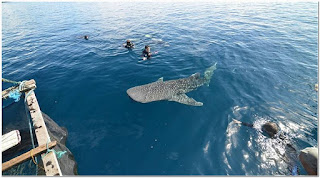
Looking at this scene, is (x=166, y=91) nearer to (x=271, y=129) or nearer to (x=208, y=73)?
(x=208, y=73)

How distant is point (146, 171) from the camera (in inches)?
290

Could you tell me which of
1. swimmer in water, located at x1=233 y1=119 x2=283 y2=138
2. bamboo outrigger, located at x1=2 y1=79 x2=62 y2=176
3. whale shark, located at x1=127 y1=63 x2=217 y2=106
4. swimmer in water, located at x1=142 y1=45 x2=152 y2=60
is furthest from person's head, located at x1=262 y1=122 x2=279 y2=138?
swimmer in water, located at x1=142 y1=45 x2=152 y2=60

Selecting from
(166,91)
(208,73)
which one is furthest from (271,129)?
(208,73)

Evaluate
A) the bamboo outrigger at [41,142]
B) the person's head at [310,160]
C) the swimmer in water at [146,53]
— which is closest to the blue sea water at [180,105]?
the person's head at [310,160]

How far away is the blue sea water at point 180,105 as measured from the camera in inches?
300

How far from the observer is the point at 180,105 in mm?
10461

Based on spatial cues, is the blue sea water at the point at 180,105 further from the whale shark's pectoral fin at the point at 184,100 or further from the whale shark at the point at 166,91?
the whale shark at the point at 166,91

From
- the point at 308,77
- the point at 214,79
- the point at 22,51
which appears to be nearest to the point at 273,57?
the point at 308,77

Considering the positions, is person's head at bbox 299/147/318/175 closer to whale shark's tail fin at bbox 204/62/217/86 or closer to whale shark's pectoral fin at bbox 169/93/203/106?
whale shark's pectoral fin at bbox 169/93/203/106

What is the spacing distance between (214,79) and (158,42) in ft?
35.6

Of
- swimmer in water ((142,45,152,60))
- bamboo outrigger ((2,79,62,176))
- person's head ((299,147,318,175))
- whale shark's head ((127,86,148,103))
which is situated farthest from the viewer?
swimmer in water ((142,45,152,60))

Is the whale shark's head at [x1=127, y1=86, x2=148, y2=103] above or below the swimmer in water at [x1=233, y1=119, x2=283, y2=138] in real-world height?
above

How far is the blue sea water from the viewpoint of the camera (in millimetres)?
7625

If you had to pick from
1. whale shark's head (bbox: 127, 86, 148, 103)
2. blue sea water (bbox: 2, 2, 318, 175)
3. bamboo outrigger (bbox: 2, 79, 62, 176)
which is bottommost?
blue sea water (bbox: 2, 2, 318, 175)
